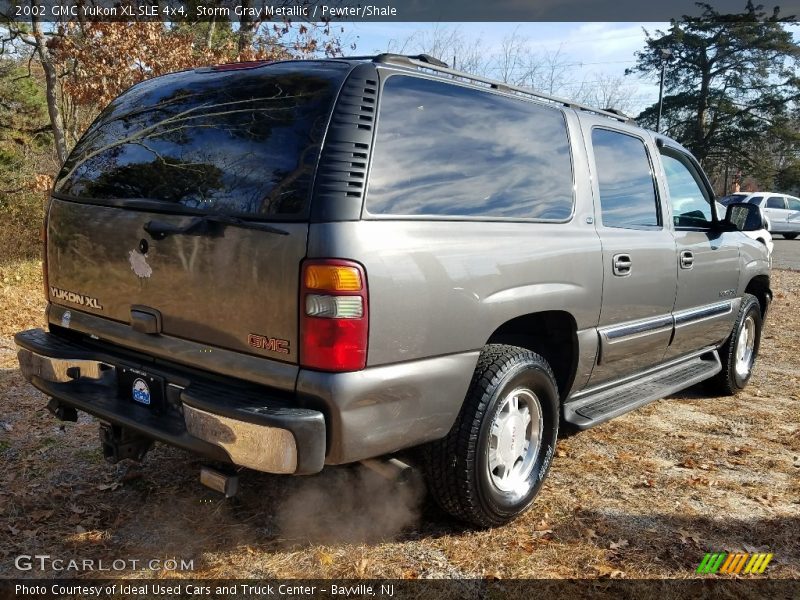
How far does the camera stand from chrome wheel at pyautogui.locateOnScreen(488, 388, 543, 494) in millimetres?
3119

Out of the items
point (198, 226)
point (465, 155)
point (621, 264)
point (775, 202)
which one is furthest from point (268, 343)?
point (775, 202)

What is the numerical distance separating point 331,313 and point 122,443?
1.32m

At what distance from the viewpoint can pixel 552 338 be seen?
356 centimetres

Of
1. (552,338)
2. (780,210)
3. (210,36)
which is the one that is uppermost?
(210,36)

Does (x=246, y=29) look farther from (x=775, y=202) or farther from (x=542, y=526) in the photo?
(x=775, y=202)

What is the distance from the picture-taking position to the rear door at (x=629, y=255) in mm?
3703

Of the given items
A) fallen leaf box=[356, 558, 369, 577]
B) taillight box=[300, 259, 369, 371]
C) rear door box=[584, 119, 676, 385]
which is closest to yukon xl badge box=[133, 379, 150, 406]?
taillight box=[300, 259, 369, 371]

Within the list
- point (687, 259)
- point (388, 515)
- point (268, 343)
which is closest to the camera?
point (268, 343)

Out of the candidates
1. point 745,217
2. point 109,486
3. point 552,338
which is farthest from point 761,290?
point 109,486

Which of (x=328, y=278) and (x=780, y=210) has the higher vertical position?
(x=780, y=210)

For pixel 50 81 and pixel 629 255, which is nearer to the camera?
pixel 629 255

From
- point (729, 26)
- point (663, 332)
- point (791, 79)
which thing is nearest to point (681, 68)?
point (729, 26)

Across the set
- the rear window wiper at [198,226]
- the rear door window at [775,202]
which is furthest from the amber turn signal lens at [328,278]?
the rear door window at [775,202]

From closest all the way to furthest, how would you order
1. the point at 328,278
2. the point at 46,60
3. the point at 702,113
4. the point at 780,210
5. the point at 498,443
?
the point at 328,278 → the point at 498,443 → the point at 46,60 → the point at 780,210 → the point at 702,113
